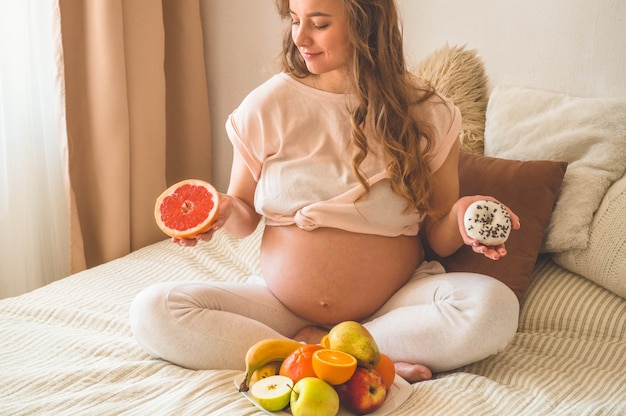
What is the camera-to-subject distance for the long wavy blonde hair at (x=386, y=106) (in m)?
1.65

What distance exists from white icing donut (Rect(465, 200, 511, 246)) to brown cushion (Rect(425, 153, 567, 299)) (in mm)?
300

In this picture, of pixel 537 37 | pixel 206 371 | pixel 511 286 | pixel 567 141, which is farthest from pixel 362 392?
pixel 537 37

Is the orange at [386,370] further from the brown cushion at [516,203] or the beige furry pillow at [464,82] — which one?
the beige furry pillow at [464,82]

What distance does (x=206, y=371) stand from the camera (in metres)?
1.54

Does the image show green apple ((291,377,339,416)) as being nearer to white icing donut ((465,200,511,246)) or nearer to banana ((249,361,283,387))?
Result: banana ((249,361,283,387))

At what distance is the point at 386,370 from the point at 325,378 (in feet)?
0.55

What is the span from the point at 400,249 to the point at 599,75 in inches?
32.9

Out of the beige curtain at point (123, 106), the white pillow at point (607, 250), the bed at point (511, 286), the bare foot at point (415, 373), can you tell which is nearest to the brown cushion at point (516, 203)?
the bed at point (511, 286)

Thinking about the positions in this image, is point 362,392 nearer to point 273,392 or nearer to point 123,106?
point 273,392

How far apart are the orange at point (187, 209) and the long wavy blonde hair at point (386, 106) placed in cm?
33

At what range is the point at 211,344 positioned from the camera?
1.56 metres

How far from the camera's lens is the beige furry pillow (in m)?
2.20

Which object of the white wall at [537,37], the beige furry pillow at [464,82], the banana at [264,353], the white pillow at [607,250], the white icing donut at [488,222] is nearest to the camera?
the banana at [264,353]

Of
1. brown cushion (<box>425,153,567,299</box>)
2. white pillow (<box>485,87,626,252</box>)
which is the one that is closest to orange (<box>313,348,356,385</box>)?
brown cushion (<box>425,153,567,299</box>)
